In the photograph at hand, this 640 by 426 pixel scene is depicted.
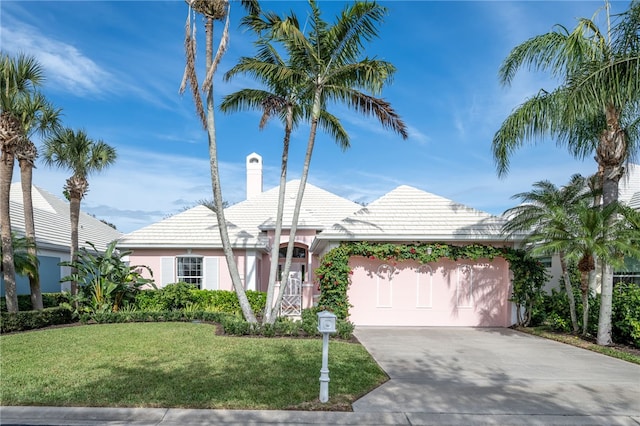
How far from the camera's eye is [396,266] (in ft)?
44.3

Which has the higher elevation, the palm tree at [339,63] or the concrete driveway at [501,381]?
the palm tree at [339,63]

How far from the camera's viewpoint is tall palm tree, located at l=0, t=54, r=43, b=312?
11531mm

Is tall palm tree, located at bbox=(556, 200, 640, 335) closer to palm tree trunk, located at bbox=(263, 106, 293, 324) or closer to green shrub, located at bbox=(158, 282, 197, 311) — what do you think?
palm tree trunk, located at bbox=(263, 106, 293, 324)

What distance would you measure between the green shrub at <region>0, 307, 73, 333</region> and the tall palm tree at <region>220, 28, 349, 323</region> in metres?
7.19

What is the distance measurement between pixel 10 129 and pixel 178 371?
9.48m

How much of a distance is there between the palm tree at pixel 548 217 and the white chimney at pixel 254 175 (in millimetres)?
16762

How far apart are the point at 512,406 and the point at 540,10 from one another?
400 inches

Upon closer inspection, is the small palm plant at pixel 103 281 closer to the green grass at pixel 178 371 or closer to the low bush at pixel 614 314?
the green grass at pixel 178 371

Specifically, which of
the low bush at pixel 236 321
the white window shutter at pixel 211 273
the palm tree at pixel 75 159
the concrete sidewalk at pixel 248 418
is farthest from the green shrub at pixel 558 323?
the palm tree at pixel 75 159

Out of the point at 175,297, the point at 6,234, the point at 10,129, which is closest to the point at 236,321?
the point at 175,297

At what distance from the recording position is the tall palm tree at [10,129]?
11.5 m

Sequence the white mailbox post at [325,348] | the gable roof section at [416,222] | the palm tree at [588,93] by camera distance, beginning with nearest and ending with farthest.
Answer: the white mailbox post at [325,348] → the palm tree at [588,93] → the gable roof section at [416,222]

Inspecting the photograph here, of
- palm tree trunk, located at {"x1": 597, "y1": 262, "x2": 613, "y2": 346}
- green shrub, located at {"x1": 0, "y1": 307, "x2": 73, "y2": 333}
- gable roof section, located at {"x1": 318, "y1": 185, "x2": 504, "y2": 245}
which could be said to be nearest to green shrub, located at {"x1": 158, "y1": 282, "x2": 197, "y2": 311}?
green shrub, located at {"x1": 0, "y1": 307, "x2": 73, "y2": 333}

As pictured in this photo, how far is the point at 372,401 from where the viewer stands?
5.76 m
